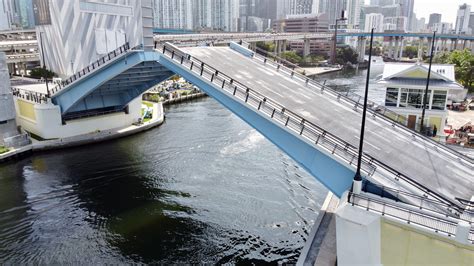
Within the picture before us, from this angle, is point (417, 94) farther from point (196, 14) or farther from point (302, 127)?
point (196, 14)

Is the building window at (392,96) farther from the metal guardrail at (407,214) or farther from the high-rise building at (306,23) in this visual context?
the high-rise building at (306,23)

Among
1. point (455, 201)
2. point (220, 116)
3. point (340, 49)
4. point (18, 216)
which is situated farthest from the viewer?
point (340, 49)

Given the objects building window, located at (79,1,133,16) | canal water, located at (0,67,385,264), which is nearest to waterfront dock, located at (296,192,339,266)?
canal water, located at (0,67,385,264)

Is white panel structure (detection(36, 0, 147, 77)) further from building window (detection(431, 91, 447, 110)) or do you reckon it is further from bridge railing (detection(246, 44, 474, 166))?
building window (detection(431, 91, 447, 110))

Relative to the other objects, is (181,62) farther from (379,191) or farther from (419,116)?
(419,116)

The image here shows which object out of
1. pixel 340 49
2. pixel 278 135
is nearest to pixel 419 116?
pixel 278 135

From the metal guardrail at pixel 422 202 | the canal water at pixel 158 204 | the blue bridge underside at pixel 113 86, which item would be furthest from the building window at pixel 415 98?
the blue bridge underside at pixel 113 86

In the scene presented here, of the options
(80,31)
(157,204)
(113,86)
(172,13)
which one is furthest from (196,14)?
(157,204)

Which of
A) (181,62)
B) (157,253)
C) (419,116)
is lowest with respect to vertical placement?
(157,253)

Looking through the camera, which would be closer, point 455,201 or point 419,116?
point 455,201
